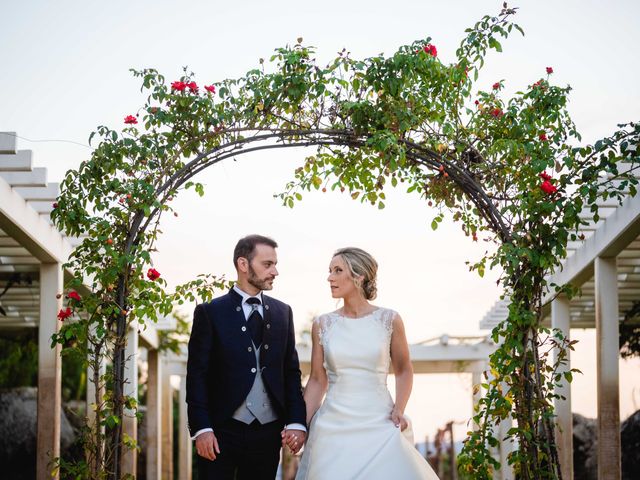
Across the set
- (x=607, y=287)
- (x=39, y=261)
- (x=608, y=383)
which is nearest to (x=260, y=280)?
(x=608, y=383)

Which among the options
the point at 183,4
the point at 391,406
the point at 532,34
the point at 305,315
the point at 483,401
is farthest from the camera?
the point at 305,315

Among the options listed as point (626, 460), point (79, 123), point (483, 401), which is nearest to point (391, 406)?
point (483, 401)

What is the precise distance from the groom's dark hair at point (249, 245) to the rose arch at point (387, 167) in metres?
0.73

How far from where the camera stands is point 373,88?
615 centimetres

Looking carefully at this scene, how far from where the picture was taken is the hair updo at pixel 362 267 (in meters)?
5.56

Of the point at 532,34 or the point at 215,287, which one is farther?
the point at 532,34

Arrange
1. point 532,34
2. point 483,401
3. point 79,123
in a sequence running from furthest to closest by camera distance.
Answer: point 79,123 < point 532,34 < point 483,401

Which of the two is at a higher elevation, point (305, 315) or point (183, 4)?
point (183, 4)

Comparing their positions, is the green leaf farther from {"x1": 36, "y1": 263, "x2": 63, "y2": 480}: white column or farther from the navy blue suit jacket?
{"x1": 36, "y1": 263, "x2": 63, "y2": 480}: white column

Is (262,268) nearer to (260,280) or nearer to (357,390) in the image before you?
(260,280)

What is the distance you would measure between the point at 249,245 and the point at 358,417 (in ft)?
3.80

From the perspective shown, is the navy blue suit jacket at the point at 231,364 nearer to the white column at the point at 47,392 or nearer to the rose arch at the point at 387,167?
the rose arch at the point at 387,167

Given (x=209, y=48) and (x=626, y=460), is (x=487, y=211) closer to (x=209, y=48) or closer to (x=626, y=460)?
(x=209, y=48)

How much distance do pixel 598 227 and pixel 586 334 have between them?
7675 mm
